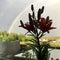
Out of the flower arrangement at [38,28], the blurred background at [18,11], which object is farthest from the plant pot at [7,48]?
the blurred background at [18,11]

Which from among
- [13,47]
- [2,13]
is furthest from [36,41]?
[2,13]

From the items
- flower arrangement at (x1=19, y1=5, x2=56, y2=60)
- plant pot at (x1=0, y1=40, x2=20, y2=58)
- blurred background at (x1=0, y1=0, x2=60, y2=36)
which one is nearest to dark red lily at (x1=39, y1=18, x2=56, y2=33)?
flower arrangement at (x1=19, y1=5, x2=56, y2=60)

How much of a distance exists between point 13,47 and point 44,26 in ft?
1.57

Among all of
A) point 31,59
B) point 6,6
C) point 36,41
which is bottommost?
point 31,59

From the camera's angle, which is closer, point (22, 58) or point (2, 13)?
point (22, 58)

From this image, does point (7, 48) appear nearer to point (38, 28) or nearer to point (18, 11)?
point (38, 28)

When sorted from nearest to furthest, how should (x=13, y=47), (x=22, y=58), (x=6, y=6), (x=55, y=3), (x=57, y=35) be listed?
(x=22, y=58), (x=13, y=47), (x=57, y=35), (x=55, y=3), (x=6, y=6)

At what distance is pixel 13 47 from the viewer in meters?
1.44

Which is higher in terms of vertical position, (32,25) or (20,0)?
(20,0)

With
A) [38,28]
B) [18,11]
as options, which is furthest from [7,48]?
[18,11]

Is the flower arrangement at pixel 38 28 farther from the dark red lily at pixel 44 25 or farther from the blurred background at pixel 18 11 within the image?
the blurred background at pixel 18 11

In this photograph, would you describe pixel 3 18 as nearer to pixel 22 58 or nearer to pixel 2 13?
pixel 2 13

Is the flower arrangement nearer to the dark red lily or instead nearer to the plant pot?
the dark red lily

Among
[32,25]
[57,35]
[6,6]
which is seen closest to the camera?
[32,25]
